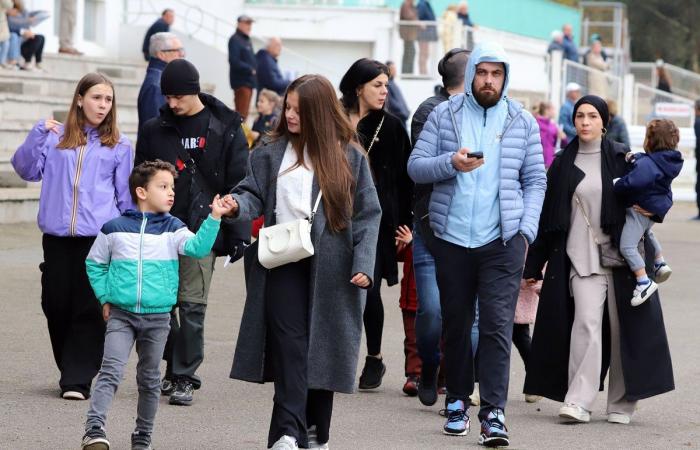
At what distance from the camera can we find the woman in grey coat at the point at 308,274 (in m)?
6.43

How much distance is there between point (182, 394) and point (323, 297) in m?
1.89

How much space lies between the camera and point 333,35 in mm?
30719

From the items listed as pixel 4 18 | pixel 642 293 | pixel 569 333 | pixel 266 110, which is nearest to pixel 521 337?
pixel 569 333

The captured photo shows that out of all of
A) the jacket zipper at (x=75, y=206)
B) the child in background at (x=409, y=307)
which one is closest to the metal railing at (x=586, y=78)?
the child in background at (x=409, y=307)

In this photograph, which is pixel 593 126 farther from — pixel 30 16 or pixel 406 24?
pixel 406 24

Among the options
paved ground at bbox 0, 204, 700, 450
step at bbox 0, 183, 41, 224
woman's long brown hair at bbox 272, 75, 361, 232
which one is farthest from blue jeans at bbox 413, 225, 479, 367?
step at bbox 0, 183, 41, 224

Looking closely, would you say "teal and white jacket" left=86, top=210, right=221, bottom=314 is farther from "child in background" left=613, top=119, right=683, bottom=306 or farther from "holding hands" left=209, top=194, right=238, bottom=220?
"child in background" left=613, top=119, right=683, bottom=306

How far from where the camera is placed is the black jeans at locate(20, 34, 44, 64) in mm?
20922

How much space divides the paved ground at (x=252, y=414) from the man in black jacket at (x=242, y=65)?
1243cm

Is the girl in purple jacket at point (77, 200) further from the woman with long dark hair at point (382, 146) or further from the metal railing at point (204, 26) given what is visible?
the metal railing at point (204, 26)

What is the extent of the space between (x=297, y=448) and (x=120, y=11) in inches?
862

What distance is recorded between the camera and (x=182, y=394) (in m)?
8.08

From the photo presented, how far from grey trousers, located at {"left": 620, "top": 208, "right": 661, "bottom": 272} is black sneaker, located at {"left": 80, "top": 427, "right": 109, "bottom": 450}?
311cm

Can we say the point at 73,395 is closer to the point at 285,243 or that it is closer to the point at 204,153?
the point at 204,153
